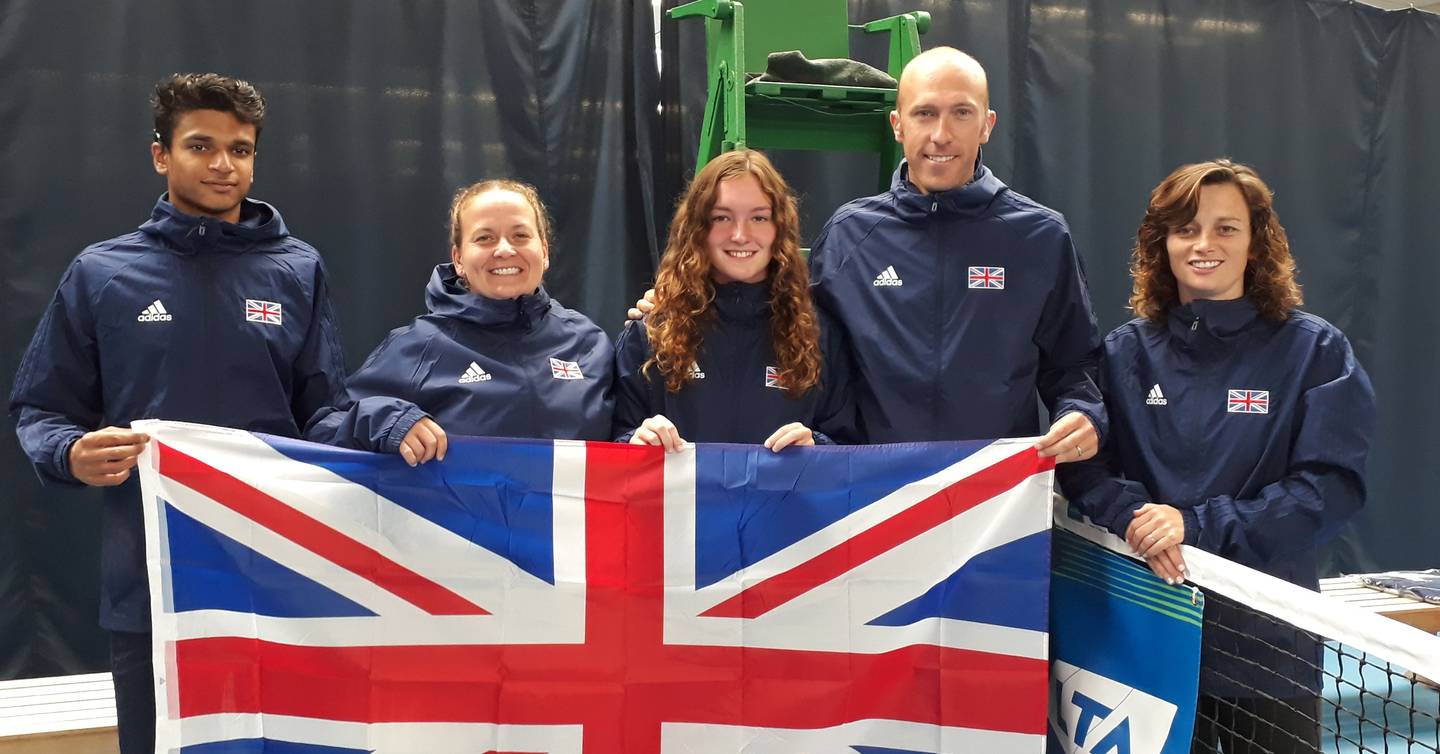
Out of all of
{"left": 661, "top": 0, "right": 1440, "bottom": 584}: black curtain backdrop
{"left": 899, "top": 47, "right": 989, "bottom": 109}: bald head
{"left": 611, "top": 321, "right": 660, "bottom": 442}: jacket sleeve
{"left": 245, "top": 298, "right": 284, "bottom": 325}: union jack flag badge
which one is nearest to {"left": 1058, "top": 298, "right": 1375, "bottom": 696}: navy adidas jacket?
{"left": 899, "top": 47, "right": 989, "bottom": 109}: bald head

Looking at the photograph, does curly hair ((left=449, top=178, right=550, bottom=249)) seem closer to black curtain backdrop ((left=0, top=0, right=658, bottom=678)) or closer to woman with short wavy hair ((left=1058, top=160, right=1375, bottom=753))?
woman with short wavy hair ((left=1058, top=160, right=1375, bottom=753))

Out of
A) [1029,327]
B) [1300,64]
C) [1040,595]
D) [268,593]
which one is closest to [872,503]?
[1040,595]

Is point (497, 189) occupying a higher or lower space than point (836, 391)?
higher

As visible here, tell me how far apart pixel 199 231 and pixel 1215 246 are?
2.30m

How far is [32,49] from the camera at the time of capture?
3.76 metres

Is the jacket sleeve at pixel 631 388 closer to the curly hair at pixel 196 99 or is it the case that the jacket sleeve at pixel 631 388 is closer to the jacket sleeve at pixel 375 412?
the jacket sleeve at pixel 375 412

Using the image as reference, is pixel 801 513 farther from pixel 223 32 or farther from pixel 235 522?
pixel 223 32

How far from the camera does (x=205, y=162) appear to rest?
8.19 ft

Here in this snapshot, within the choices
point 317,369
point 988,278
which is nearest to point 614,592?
point 317,369

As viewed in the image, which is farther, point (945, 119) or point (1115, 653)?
point (945, 119)

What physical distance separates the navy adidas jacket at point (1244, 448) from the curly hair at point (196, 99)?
2.14m

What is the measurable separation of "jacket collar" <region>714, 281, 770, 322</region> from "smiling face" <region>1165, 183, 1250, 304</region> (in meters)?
0.95

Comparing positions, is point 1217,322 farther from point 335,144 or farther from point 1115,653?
point 335,144

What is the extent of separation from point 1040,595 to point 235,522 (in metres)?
1.72
